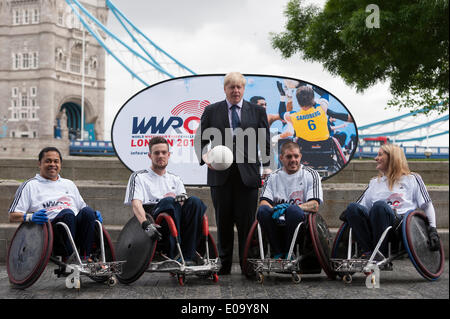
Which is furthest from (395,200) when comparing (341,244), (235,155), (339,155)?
(339,155)

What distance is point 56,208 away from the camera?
14.0 feet

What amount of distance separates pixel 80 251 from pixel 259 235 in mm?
1343

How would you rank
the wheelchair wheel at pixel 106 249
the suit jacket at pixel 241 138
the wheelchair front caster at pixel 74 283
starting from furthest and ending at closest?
the suit jacket at pixel 241 138 < the wheelchair wheel at pixel 106 249 < the wheelchair front caster at pixel 74 283

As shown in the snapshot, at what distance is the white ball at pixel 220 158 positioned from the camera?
4.57m

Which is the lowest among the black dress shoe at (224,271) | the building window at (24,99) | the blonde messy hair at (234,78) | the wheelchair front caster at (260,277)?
the black dress shoe at (224,271)

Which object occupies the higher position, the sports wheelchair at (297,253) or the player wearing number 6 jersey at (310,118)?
the player wearing number 6 jersey at (310,118)

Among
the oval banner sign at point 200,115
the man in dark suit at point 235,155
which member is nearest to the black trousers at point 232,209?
the man in dark suit at point 235,155

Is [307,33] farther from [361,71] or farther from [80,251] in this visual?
[80,251]

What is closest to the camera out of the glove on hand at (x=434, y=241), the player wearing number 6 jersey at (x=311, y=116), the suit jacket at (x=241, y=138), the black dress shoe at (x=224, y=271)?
the glove on hand at (x=434, y=241)

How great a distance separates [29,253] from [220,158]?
1602 millimetres

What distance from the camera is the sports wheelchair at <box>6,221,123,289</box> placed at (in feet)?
12.9

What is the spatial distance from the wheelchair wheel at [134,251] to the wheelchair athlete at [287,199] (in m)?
0.87

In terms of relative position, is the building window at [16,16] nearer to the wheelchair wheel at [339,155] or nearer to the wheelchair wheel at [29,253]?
the wheelchair wheel at [339,155]

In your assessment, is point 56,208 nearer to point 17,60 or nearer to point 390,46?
point 390,46
